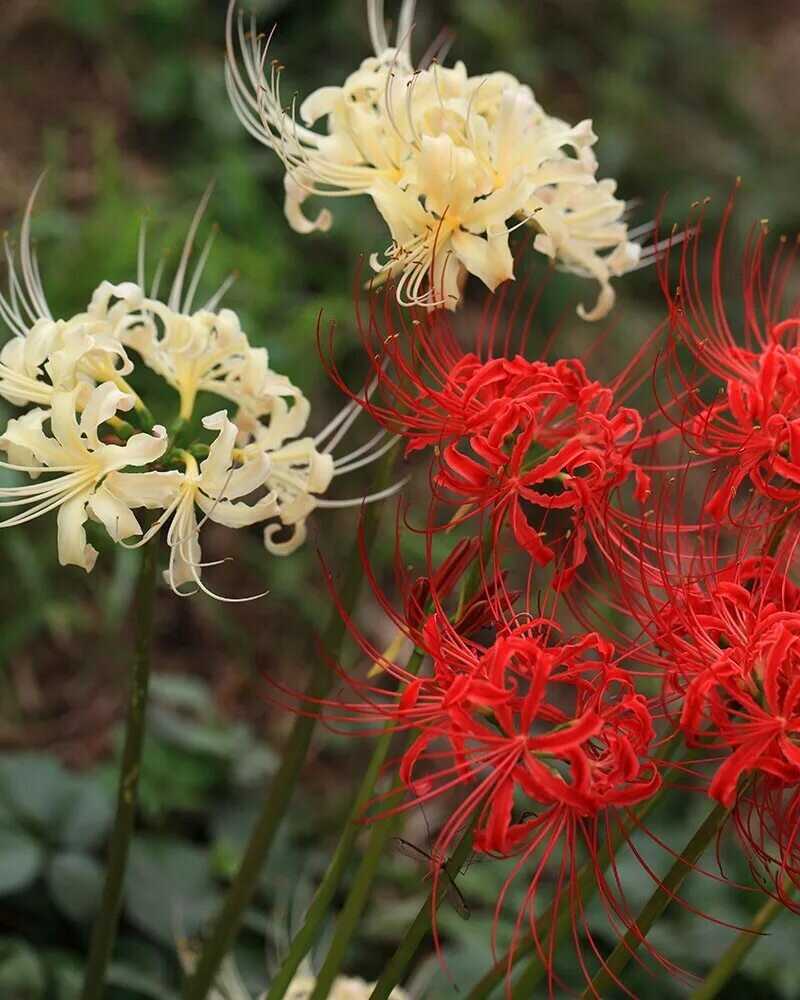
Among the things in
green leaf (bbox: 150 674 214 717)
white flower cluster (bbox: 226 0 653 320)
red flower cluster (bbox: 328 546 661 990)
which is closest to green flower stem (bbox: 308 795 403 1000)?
red flower cluster (bbox: 328 546 661 990)

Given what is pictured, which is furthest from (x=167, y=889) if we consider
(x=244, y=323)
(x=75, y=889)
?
(x=244, y=323)

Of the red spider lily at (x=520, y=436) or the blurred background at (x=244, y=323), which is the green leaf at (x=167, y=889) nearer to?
the blurred background at (x=244, y=323)

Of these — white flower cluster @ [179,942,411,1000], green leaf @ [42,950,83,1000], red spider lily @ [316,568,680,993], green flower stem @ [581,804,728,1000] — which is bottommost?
green leaf @ [42,950,83,1000]

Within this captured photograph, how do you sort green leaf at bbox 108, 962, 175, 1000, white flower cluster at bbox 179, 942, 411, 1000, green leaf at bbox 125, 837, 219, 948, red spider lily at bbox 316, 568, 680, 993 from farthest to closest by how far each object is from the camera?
green leaf at bbox 125, 837, 219, 948, green leaf at bbox 108, 962, 175, 1000, white flower cluster at bbox 179, 942, 411, 1000, red spider lily at bbox 316, 568, 680, 993

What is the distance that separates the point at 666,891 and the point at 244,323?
1.29m

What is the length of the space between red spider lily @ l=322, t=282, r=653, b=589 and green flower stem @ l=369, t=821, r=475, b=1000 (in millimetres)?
164

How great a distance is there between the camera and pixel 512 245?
109 cm

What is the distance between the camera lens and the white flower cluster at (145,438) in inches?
36.3

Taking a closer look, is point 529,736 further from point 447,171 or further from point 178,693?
point 178,693

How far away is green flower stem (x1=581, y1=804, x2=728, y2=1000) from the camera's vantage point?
0.84m

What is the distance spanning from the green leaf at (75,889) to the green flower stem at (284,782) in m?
0.40

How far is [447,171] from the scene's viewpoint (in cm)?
98

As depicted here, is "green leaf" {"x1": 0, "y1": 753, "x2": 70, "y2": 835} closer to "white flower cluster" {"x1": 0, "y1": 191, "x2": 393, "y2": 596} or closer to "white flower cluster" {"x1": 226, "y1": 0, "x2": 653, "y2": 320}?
"white flower cluster" {"x1": 0, "y1": 191, "x2": 393, "y2": 596}

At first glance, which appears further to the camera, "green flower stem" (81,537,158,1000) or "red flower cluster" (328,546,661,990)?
"green flower stem" (81,537,158,1000)
